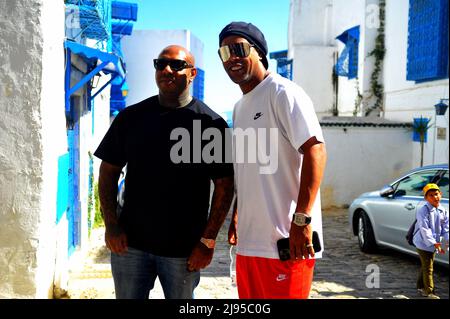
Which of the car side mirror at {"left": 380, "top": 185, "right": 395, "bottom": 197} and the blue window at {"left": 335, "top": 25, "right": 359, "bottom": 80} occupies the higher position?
the blue window at {"left": 335, "top": 25, "right": 359, "bottom": 80}

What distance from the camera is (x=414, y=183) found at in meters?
7.13

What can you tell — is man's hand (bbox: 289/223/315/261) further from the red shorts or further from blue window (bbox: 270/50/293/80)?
blue window (bbox: 270/50/293/80)

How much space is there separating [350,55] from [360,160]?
5.70 metres

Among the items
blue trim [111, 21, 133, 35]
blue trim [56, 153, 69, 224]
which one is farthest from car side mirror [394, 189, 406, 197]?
blue trim [111, 21, 133, 35]

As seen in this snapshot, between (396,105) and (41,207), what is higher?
(396,105)

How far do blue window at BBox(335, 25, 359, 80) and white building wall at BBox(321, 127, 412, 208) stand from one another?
442 centimetres

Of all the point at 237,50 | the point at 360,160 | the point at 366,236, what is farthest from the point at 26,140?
the point at 360,160

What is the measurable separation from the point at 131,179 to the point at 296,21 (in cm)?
2171

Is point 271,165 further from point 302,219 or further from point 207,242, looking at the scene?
point 207,242

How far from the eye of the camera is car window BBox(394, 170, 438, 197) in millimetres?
6870

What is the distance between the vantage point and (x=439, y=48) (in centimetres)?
1154

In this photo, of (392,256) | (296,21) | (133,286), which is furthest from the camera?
(296,21)
